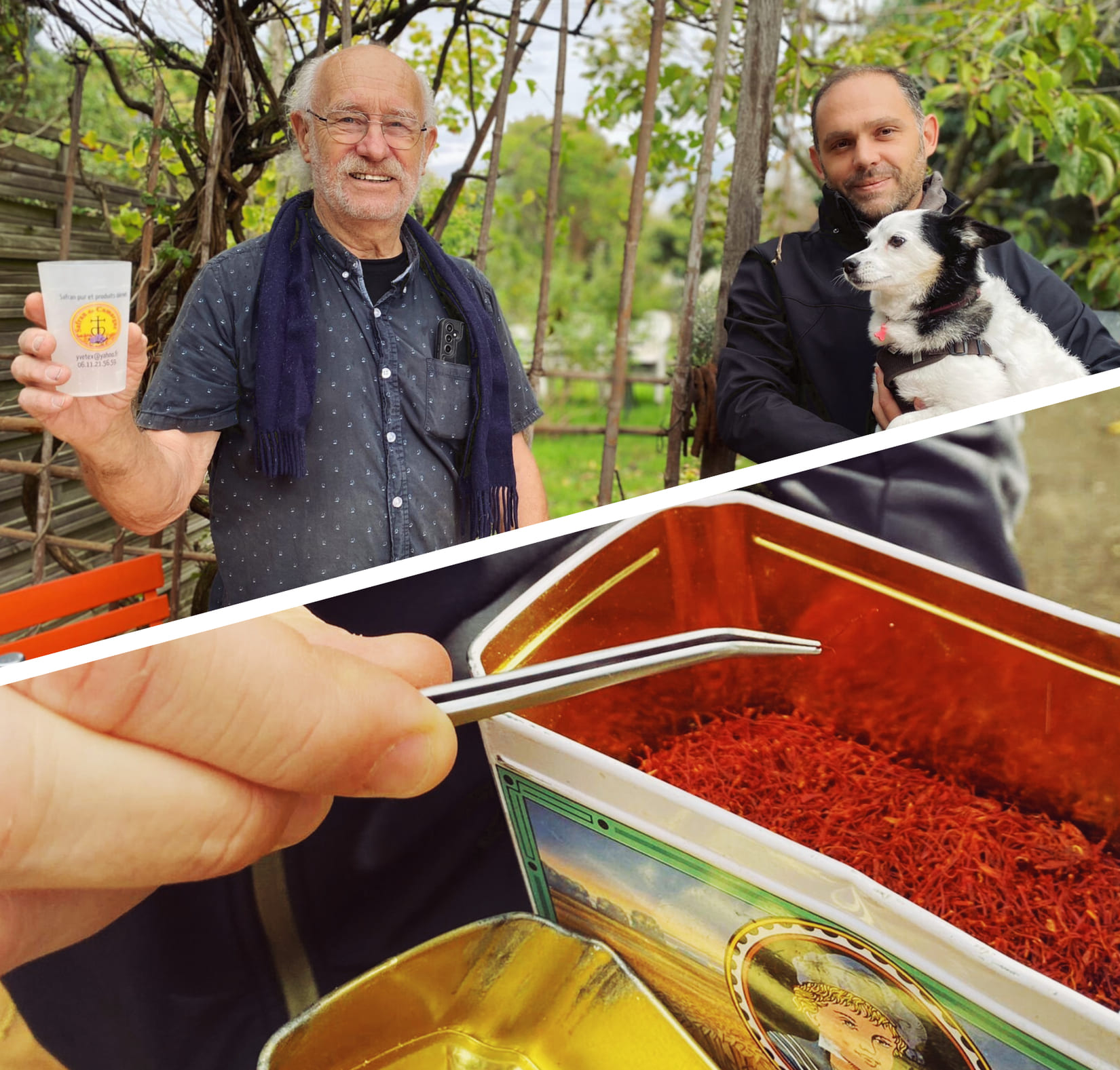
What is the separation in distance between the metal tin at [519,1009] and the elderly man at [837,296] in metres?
0.87

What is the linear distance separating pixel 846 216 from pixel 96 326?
3.68 ft

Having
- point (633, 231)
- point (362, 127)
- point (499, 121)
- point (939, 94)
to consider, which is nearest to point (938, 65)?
point (939, 94)

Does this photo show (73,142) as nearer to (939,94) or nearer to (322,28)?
(322,28)

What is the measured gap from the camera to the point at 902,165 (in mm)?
1436

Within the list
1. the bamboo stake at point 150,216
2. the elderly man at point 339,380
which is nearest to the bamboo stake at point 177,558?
the elderly man at point 339,380

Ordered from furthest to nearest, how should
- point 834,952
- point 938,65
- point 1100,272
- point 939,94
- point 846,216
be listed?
1. point 1100,272
2. point 939,94
3. point 938,65
4. point 846,216
5. point 834,952

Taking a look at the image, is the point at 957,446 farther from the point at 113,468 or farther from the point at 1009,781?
the point at 113,468

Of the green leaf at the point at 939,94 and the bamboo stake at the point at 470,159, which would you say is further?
the green leaf at the point at 939,94

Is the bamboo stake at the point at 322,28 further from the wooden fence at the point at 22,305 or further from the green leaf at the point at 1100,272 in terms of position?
the green leaf at the point at 1100,272

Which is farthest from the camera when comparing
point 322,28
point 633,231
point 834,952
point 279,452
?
point 633,231

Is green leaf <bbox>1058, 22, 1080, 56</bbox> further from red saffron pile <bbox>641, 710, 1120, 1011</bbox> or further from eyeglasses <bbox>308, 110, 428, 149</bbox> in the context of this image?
red saffron pile <bbox>641, 710, 1120, 1011</bbox>

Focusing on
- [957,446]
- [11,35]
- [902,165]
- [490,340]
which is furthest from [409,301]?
[11,35]

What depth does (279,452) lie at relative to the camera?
53.6 inches

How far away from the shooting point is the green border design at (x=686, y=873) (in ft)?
2.17
